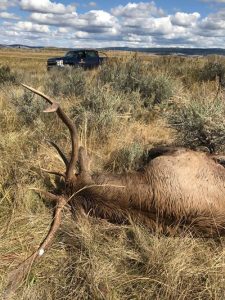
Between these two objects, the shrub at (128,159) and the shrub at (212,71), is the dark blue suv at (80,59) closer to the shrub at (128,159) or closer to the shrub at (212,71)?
the shrub at (212,71)

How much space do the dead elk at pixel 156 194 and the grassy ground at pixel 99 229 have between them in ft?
0.40

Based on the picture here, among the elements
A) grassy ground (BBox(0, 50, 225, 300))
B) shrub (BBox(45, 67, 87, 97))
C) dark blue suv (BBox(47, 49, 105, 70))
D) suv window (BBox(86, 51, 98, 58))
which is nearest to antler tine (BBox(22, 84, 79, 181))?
grassy ground (BBox(0, 50, 225, 300))

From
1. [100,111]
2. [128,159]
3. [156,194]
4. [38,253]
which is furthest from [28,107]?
[38,253]

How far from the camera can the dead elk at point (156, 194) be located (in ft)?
13.3

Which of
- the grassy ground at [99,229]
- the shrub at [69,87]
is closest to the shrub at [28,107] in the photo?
the grassy ground at [99,229]

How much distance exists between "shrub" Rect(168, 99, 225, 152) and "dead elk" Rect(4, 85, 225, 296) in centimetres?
132

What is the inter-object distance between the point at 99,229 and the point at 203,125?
2383mm

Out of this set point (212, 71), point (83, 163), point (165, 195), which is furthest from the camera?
point (212, 71)

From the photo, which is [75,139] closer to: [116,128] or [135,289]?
[135,289]

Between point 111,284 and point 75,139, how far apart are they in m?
1.42

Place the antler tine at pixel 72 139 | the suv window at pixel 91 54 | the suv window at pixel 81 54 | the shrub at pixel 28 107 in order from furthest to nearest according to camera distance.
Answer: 1. the suv window at pixel 91 54
2. the suv window at pixel 81 54
3. the shrub at pixel 28 107
4. the antler tine at pixel 72 139

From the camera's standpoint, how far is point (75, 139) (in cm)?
439

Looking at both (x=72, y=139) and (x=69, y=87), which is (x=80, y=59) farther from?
(x=72, y=139)

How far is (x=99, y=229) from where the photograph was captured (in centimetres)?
426
